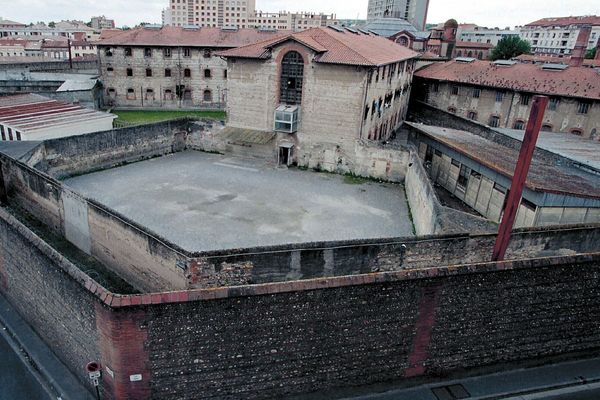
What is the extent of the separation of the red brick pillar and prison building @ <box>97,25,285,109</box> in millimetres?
36032

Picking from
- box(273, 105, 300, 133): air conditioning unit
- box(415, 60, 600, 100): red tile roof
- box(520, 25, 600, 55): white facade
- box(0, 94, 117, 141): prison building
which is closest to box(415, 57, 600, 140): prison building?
box(415, 60, 600, 100): red tile roof

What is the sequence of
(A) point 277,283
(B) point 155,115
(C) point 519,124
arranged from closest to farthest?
1. (A) point 277,283
2. (C) point 519,124
3. (B) point 155,115

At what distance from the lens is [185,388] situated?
9.91 m

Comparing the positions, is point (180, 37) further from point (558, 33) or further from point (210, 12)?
point (210, 12)

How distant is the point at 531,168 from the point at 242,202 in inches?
525

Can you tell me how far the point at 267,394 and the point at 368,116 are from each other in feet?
64.1

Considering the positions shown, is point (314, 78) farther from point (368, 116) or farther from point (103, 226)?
point (103, 226)

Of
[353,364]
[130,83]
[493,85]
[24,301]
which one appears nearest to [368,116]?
[493,85]

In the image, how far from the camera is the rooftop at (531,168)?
643 inches

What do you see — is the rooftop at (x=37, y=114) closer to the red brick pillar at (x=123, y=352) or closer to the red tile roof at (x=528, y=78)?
the red brick pillar at (x=123, y=352)

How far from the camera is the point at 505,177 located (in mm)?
18453

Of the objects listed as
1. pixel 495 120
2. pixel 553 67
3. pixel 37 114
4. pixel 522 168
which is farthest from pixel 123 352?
pixel 553 67

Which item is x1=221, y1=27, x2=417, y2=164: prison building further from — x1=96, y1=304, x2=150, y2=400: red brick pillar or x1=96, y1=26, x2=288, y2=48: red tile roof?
x1=96, y1=304, x2=150, y2=400: red brick pillar

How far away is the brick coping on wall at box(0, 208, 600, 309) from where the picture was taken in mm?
8805
